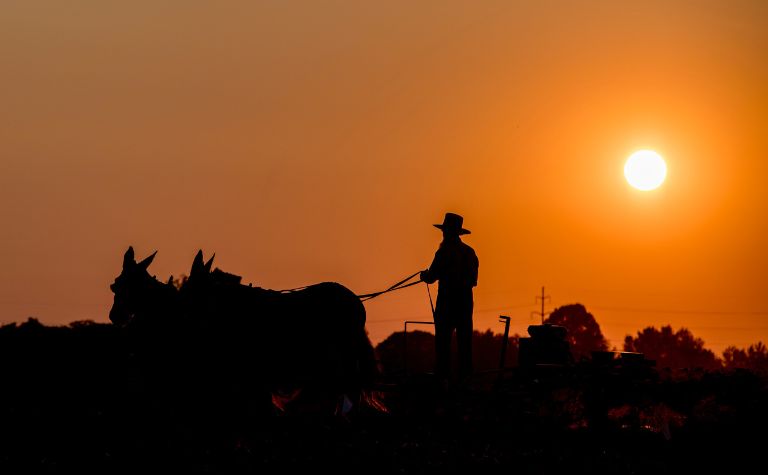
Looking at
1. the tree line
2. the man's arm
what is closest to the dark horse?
the man's arm

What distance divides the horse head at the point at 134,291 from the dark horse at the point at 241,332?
1 centimetres

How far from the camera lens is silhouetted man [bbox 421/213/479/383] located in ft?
55.0

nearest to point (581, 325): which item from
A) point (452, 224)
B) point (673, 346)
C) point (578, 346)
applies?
point (578, 346)

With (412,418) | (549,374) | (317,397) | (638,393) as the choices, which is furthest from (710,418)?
(317,397)

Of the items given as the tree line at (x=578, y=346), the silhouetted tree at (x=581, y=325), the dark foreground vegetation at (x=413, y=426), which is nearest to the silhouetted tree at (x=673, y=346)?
the tree line at (x=578, y=346)

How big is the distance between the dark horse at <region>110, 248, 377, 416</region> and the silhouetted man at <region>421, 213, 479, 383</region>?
2.32 meters

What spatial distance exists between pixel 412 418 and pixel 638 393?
363 centimetres

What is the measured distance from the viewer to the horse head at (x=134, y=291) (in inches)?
→ 530

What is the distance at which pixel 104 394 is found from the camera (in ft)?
57.3

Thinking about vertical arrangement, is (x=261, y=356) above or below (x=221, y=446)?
above

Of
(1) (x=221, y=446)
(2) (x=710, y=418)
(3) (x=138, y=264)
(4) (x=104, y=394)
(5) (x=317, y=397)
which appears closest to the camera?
(1) (x=221, y=446)

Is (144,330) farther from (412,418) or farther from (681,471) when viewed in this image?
(681,471)

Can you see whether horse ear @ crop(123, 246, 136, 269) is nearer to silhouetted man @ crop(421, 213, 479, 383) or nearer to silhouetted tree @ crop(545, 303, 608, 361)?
silhouetted man @ crop(421, 213, 479, 383)

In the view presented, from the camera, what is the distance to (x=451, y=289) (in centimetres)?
1673
